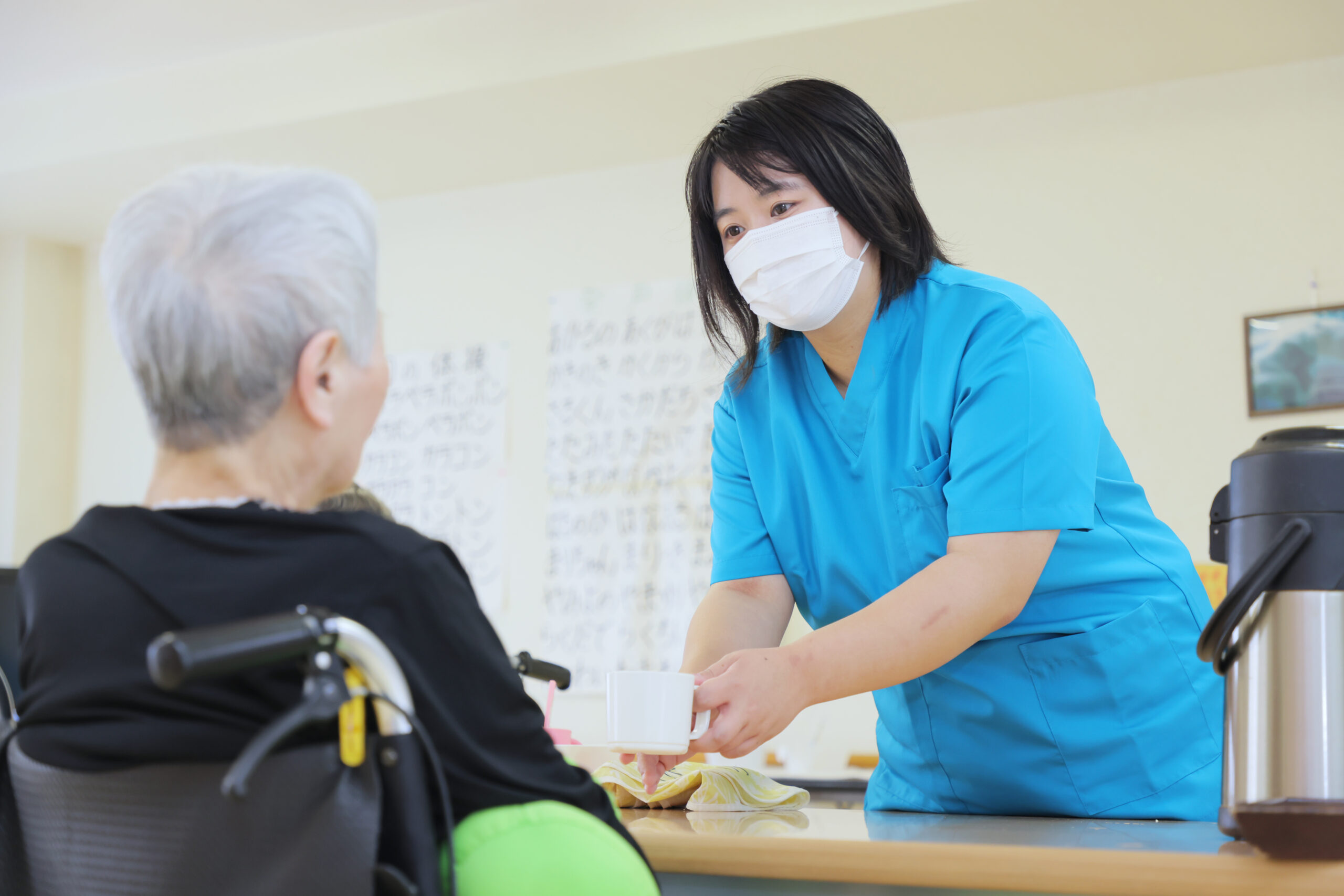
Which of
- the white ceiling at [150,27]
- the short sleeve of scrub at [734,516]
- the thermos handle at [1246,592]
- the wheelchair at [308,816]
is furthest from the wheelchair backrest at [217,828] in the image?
the white ceiling at [150,27]

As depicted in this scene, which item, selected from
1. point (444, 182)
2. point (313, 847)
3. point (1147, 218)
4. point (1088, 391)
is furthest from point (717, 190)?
point (444, 182)

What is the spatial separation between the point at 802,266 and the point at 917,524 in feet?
1.07

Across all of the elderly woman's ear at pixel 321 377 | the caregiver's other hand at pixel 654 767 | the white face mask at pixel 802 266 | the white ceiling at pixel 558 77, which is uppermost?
the white ceiling at pixel 558 77

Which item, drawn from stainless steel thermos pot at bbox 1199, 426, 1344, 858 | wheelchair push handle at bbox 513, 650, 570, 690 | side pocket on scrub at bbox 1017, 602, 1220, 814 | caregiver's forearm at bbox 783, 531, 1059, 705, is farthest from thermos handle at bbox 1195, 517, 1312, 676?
wheelchair push handle at bbox 513, 650, 570, 690

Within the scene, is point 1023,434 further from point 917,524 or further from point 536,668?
point 536,668

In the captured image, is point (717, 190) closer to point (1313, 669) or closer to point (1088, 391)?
point (1088, 391)

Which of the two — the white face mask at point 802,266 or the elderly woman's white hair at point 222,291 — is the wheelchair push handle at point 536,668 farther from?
the white face mask at point 802,266

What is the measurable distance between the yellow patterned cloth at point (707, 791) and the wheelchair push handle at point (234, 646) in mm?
635

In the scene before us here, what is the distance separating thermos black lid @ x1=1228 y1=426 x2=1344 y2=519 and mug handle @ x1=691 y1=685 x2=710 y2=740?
0.48 meters

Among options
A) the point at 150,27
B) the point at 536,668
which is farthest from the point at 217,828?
the point at 150,27

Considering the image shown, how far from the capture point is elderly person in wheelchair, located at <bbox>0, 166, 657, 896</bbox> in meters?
0.61

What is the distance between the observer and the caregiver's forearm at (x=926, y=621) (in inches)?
41.8

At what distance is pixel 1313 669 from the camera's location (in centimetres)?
78

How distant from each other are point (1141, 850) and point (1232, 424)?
2.31 metres
